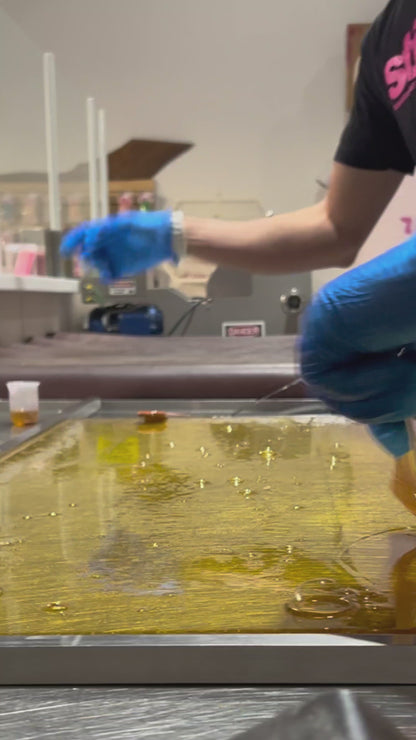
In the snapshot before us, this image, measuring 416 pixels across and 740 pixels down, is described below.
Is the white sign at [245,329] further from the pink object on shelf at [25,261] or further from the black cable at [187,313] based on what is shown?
the pink object on shelf at [25,261]

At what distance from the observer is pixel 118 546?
2.03ft

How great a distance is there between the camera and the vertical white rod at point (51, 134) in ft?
7.36

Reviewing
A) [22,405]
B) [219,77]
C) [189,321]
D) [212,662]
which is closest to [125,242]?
[22,405]

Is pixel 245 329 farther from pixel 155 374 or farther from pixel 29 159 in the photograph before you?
pixel 155 374

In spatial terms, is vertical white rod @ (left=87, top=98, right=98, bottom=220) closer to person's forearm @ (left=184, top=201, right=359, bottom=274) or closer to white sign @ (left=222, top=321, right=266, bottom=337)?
white sign @ (left=222, top=321, right=266, bottom=337)

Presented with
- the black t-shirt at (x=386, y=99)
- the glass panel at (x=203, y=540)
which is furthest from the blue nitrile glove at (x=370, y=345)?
the black t-shirt at (x=386, y=99)

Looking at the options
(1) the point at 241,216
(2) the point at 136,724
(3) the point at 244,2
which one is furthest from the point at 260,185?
(2) the point at 136,724

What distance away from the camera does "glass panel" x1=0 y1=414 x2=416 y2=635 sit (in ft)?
1.59

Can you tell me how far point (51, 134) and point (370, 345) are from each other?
2.00 metres

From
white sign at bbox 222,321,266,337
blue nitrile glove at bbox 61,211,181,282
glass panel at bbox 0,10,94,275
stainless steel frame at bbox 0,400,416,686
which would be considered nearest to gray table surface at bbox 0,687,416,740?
stainless steel frame at bbox 0,400,416,686

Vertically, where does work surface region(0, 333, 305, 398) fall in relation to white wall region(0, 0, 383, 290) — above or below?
below

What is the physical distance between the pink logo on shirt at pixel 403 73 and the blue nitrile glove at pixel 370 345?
0.44 meters

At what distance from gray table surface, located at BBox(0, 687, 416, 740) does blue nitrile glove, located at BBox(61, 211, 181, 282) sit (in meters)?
0.70

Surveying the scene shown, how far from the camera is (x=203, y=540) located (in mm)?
631
